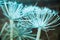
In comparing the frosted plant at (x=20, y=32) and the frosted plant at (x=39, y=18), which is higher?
the frosted plant at (x=39, y=18)

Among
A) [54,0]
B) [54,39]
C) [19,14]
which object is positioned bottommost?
[54,39]

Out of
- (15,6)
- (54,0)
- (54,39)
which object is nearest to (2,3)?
(15,6)

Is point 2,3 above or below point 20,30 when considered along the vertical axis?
above

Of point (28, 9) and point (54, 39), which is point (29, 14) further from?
point (54, 39)

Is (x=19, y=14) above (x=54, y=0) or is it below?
below

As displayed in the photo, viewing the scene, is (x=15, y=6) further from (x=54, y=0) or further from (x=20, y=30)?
(x=54, y=0)

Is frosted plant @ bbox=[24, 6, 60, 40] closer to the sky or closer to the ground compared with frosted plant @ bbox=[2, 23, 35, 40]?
closer to the sky

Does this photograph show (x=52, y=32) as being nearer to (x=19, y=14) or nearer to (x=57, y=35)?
(x=57, y=35)

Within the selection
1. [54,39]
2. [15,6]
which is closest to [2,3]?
[15,6]

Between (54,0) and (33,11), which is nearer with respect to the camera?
A: (33,11)
